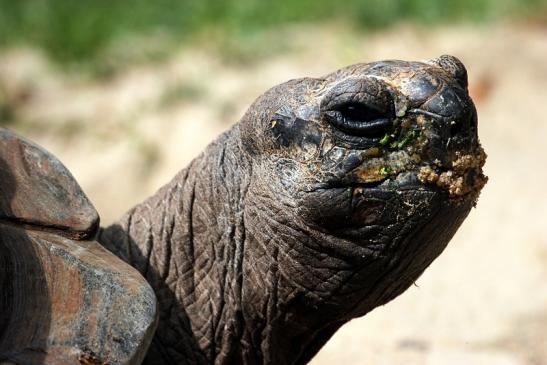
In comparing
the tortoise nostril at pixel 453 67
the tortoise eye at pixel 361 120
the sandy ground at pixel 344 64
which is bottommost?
the tortoise eye at pixel 361 120

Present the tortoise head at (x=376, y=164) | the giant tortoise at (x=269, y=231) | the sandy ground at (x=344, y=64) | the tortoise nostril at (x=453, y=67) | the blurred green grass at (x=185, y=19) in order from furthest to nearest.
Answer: the blurred green grass at (x=185, y=19) → the sandy ground at (x=344, y=64) → the tortoise nostril at (x=453, y=67) → the tortoise head at (x=376, y=164) → the giant tortoise at (x=269, y=231)

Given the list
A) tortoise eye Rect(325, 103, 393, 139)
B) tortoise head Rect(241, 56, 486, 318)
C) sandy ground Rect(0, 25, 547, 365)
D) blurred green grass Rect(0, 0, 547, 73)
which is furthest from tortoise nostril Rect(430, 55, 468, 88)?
blurred green grass Rect(0, 0, 547, 73)

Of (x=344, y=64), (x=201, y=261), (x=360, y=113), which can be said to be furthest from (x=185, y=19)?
(x=360, y=113)

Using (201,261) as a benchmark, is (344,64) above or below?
above

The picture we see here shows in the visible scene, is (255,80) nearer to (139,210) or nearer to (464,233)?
(464,233)

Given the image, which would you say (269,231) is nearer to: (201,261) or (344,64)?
(201,261)

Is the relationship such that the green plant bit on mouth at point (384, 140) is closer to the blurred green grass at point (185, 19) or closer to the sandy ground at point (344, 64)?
the sandy ground at point (344, 64)

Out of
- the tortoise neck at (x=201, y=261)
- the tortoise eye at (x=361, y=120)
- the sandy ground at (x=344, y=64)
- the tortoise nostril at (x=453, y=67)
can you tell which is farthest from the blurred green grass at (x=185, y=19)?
the tortoise eye at (x=361, y=120)
